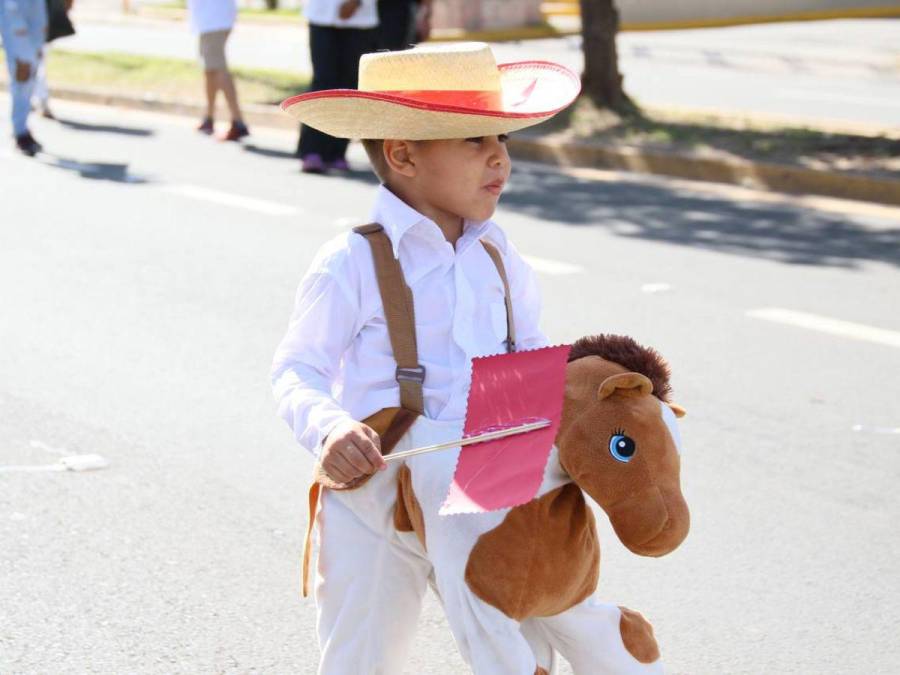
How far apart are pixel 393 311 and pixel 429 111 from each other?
380 mm

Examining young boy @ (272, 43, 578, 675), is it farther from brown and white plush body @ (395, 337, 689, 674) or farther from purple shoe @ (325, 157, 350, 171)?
purple shoe @ (325, 157, 350, 171)

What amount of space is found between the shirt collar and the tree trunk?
10888mm

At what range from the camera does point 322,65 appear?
11.6m

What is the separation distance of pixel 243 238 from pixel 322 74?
9.41 feet

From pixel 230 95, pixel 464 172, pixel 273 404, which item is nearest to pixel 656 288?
pixel 273 404

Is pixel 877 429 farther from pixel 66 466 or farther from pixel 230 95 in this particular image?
pixel 230 95

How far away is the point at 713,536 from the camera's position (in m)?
4.74

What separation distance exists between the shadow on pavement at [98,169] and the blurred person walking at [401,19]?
259cm

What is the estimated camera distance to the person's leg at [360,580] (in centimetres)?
294

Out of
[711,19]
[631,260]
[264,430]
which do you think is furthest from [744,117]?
[711,19]

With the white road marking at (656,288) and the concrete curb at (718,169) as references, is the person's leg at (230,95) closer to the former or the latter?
the concrete curb at (718,169)

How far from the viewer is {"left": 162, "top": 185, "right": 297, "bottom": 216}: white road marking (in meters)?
10.0

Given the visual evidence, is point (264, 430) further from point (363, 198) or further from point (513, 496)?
point (363, 198)

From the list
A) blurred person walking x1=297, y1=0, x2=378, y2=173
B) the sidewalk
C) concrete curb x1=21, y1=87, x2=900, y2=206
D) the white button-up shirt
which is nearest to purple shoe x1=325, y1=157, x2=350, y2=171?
blurred person walking x1=297, y1=0, x2=378, y2=173
